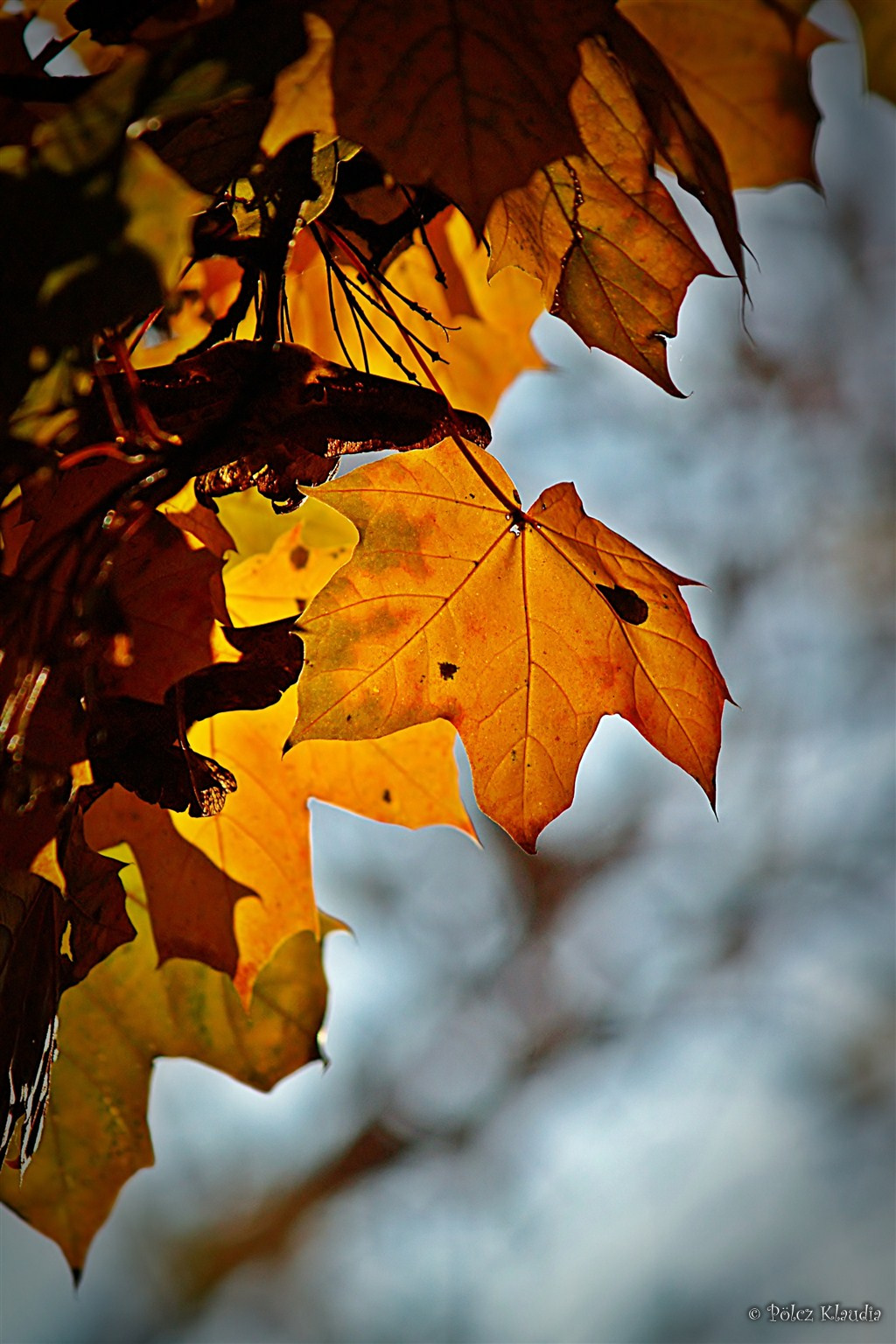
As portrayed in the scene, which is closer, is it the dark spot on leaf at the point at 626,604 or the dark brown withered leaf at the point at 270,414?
the dark brown withered leaf at the point at 270,414

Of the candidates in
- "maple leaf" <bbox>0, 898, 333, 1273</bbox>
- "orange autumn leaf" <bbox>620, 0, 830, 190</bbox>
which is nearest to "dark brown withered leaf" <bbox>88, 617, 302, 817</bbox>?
"maple leaf" <bbox>0, 898, 333, 1273</bbox>

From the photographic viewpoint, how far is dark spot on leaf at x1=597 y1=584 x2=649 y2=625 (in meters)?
0.53

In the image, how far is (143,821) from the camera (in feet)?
1.85

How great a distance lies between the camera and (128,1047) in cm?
63

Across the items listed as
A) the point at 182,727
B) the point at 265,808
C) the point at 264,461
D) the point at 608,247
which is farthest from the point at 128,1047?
the point at 608,247

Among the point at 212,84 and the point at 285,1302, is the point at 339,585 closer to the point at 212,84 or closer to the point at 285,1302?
the point at 212,84

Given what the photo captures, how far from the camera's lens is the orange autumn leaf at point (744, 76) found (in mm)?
420

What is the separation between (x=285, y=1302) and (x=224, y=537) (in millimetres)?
3713

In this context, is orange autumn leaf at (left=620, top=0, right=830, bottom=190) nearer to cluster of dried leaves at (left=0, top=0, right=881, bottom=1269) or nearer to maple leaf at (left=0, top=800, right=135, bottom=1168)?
cluster of dried leaves at (left=0, top=0, right=881, bottom=1269)

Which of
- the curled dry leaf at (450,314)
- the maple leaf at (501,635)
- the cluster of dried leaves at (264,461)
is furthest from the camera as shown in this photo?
the curled dry leaf at (450,314)

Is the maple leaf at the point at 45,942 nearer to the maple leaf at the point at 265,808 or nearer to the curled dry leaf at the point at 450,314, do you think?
the maple leaf at the point at 265,808

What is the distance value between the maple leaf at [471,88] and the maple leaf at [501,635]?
0.14 m

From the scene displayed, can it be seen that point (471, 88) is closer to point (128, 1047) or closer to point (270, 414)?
point (270, 414)

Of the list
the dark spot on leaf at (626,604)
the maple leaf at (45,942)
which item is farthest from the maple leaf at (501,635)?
the maple leaf at (45,942)
